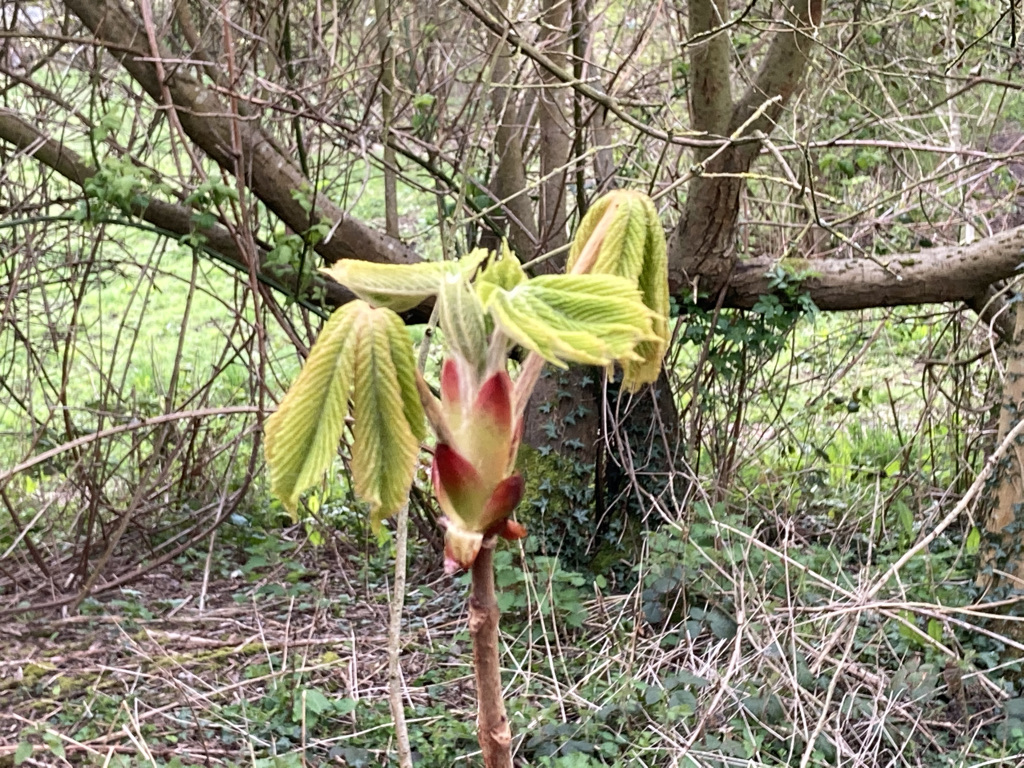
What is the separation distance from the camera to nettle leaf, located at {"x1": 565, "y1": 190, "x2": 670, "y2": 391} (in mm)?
894

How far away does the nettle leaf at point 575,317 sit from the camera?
2.23 feet

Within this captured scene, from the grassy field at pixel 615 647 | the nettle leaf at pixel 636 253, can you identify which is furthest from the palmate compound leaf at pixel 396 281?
the grassy field at pixel 615 647

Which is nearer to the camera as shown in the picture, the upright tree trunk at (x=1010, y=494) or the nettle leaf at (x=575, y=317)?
the nettle leaf at (x=575, y=317)

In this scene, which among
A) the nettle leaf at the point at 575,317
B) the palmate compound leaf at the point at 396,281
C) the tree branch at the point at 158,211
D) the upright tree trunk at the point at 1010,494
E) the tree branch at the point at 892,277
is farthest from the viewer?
the tree branch at the point at 892,277

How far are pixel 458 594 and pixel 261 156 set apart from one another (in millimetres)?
1804

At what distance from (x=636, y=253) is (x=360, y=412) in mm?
304

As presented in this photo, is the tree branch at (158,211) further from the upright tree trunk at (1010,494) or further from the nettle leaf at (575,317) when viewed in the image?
the nettle leaf at (575,317)

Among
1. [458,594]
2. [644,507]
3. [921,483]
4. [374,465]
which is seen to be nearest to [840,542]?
[921,483]

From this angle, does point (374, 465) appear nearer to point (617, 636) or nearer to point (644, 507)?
point (617, 636)

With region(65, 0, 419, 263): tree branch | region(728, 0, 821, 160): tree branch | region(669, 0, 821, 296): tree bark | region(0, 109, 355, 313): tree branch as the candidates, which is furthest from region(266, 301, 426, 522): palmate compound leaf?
region(728, 0, 821, 160): tree branch

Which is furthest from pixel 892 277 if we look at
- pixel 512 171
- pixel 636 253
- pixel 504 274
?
pixel 504 274

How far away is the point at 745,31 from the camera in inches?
178

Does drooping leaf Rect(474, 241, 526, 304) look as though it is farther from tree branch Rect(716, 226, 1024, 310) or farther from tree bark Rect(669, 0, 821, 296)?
tree branch Rect(716, 226, 1024, 310)

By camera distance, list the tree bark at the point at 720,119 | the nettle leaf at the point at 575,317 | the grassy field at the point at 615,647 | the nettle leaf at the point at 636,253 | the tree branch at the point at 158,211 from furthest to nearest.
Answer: the tree bark at the point at 720,119 < the tree branch at the point at 158,211 < the grassy field at the point at 615,647 < the nettle leaf at the point at 636,253 < the nettle leaf at the point at 575,317
